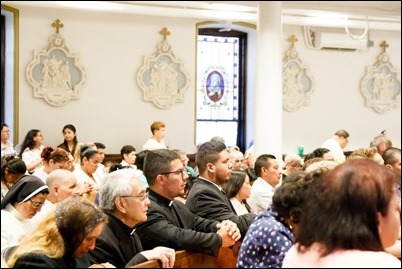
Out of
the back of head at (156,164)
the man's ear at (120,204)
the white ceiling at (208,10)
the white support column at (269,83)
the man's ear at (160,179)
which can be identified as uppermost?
the white ceiling at (208,10)

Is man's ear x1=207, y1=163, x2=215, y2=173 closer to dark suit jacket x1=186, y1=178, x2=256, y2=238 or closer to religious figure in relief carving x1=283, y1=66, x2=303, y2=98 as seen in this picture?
dark suit jacket x1=186, y1=178, x2=256, y2=238

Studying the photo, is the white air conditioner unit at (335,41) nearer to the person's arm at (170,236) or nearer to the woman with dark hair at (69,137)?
the woman with dark hair at (69,137)

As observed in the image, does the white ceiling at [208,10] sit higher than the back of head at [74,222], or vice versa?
the white ceiling at [208,10]

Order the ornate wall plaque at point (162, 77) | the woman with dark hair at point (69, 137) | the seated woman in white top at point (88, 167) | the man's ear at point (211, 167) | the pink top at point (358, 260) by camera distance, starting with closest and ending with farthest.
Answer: the pink top at point (358, 260), the man's ear at point (211, 167), the seated woman in white top at point (88, 167), the woman with dark hair at point (69, 137), the ornate wall plaque at point (162, 77)

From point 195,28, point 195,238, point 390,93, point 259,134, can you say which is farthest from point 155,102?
point 195,238

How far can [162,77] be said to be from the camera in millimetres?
12375

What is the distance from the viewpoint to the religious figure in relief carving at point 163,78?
12289mm

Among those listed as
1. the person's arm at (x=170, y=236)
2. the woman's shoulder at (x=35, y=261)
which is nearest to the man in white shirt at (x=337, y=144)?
the person's arm at (x=170, y=236)

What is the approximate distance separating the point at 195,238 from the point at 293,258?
1.61 meters

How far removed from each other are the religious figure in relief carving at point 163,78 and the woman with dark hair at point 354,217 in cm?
1017

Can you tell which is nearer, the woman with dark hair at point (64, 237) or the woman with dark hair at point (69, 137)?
the woman with dark hair at point (64, 237)

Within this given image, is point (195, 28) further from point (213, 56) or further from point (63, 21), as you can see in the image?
point (63, 21)

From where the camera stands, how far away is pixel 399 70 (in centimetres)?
1419

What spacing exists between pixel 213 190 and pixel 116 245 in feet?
4.36
